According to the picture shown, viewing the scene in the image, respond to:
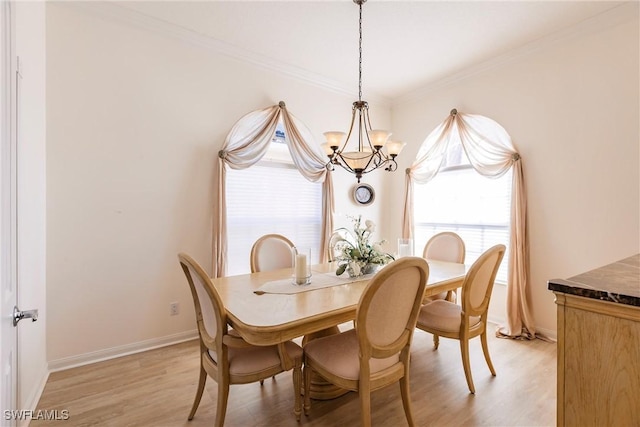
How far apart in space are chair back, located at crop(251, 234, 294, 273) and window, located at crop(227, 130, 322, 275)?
2.09 feet

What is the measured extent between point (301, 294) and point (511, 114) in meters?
2.90

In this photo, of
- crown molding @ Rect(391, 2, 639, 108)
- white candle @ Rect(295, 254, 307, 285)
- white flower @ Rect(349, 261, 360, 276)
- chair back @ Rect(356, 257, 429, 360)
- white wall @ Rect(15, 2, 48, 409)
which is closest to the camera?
chair back @ Rect(356, 257, 429, 360)

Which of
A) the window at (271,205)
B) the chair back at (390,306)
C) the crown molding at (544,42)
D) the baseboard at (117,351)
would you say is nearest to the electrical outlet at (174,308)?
the baseboard at (117,351)

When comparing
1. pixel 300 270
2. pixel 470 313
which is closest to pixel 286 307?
pixel 300 270

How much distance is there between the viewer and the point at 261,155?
3219 millimetres

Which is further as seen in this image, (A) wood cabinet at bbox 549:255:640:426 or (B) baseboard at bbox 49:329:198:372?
(B) baseboard at bbox 49:329:198:372

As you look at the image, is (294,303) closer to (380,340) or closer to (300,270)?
(300,270)

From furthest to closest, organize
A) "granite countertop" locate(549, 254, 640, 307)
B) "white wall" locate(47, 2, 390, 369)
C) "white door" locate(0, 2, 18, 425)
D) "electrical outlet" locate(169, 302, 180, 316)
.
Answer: "electrical outlet" locate(169, 302, 180, 316) → "white wall" locate(47, 2, 390, 369) → "white door" locate(0, 2, 18, 425) → "granite countertop" locate(549, 254, 640, 307)

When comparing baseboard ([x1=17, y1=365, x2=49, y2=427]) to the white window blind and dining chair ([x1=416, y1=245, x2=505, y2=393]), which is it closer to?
dining chair ([x1=416, y1=245, x2=505, y2=393])

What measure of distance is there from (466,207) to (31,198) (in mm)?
4004

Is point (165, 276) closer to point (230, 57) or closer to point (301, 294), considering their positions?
point (301, 294)

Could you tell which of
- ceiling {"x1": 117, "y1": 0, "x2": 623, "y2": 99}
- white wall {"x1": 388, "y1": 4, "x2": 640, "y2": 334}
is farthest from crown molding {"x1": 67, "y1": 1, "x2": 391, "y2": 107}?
white wall {"x1": 388, "y1": 4, "x2": 640, "y2": 334}

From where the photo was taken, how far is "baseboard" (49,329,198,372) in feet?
7.82

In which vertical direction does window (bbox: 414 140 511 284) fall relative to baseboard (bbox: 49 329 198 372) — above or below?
above
